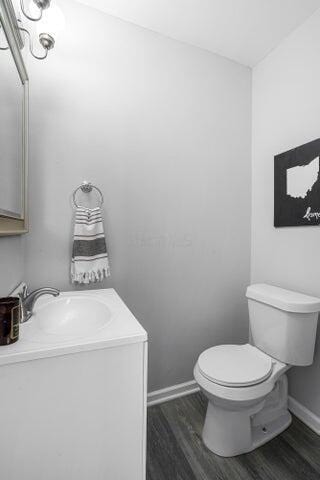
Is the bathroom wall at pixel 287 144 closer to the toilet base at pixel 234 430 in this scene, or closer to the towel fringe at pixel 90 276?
the toilet base at pixel 234 430

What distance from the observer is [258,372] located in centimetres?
124

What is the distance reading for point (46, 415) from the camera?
0.70 metres

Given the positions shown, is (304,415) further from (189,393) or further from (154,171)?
(154,171)

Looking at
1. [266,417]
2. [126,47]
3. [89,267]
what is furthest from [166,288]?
[126,47]

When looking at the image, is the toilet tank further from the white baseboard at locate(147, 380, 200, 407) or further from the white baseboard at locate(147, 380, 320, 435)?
the white baseboard at locate(147, 380, 200, 407)

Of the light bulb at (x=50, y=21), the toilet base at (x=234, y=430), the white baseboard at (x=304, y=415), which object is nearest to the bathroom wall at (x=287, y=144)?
→ the white baseboard at (x=304, y=415)

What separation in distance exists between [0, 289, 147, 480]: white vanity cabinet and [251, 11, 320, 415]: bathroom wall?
116cm

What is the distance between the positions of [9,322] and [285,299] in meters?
1.30

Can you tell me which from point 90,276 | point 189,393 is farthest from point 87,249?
point 189,393

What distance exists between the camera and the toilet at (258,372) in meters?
1.19

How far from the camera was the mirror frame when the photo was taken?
86 cm

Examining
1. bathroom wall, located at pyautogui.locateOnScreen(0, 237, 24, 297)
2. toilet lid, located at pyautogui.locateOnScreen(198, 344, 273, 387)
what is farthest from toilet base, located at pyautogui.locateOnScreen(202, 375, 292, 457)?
bathroom wall, located at pyautogui.locateOnScreen(0, 237, 24, 297)

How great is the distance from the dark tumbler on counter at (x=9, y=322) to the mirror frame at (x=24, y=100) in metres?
0.25

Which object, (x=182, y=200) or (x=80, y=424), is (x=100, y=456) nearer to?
(x=80, y=424)
